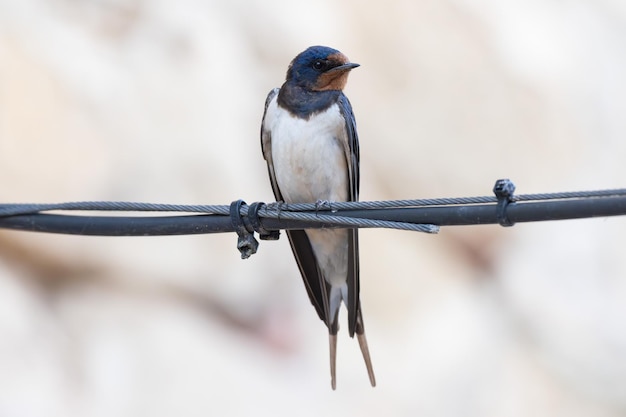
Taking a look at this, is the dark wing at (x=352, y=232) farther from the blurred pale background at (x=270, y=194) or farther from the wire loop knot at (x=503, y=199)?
the blurred pale background at (x=270, y=194)

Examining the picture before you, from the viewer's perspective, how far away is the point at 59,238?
4918 millimetres

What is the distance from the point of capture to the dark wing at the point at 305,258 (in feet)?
9.23

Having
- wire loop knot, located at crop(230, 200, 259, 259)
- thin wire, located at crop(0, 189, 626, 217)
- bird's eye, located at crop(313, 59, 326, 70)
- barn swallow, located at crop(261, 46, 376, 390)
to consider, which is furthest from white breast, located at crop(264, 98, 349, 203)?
wire loop knot, located at crop(230, 200, 259, 259)

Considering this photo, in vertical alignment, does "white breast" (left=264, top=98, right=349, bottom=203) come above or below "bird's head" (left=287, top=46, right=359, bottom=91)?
below

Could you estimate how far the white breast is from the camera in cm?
265

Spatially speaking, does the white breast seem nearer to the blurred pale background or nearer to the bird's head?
the bird's head

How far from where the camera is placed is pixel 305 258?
117 inches

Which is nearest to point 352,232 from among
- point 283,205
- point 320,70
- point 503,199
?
point 320,70

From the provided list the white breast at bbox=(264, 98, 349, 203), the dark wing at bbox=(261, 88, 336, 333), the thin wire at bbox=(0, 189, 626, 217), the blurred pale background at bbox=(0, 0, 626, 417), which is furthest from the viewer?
the blurred pale background at bbox=(0, 0, 626, 417)

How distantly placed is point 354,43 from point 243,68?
74cm

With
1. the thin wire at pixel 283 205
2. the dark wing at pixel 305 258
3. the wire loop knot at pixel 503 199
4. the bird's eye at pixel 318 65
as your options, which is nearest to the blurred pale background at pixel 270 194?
the dark wing at pixel 305 258

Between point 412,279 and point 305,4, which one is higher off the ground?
point 305,4

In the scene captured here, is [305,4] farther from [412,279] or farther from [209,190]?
[412,279]

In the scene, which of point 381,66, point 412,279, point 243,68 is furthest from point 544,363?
point 243,68
